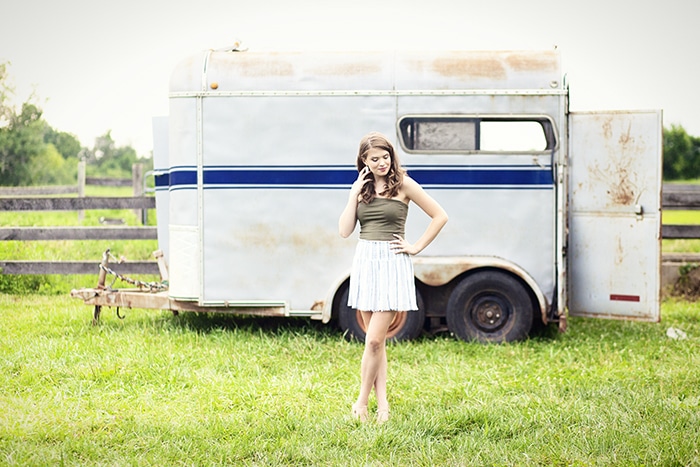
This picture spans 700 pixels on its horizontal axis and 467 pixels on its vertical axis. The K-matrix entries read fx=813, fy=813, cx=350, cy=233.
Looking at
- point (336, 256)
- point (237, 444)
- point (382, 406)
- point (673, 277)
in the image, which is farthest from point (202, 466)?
point (673, 277)

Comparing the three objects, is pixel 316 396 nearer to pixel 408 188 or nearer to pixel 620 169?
pixel 408 188

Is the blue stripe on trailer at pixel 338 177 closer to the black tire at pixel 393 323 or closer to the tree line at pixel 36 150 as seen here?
the black tire at pixel 393 323

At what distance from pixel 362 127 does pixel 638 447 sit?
388cm

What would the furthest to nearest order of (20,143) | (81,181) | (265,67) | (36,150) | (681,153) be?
(681,153), (81,181), (36,150), (20,143), (265,67)

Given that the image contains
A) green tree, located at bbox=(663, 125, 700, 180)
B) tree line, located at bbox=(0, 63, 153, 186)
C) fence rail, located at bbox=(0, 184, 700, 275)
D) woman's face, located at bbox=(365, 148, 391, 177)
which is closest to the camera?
woman's face, located at bbox=(365, 148, 391, 177)

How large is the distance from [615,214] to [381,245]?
331cm

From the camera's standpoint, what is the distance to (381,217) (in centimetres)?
486

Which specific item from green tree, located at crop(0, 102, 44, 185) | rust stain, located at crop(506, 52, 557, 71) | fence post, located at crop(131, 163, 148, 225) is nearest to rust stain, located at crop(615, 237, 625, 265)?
rust stain, located at crop(506, 52, 557, 71)

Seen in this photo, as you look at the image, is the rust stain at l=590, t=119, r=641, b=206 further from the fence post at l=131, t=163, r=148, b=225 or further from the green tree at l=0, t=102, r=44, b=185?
the fence post at l=131, t=163, r=148, b=225

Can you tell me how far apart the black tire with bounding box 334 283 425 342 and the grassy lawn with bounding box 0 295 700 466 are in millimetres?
189

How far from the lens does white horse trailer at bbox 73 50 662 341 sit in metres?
7.23

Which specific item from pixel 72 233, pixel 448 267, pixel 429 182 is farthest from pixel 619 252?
pixel 72 233

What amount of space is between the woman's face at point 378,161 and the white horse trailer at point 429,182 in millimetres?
2544

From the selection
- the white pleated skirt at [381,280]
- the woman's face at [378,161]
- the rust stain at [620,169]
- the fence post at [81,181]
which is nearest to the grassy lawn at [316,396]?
the white pleated skirt at [381,280]
